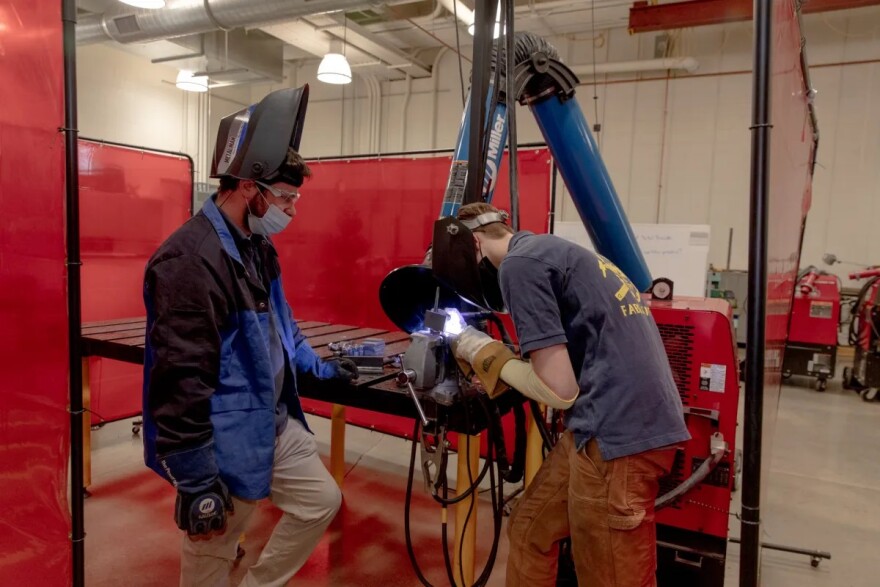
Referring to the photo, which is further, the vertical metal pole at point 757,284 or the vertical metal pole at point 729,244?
the vertical metal pole at point 729,244

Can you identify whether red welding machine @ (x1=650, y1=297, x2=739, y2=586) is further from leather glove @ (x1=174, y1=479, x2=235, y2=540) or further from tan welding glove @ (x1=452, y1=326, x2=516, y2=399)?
leather glove @ (x1=174, y1=479, x2=235, y2=540)

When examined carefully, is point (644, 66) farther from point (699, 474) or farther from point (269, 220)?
point (269, 220)

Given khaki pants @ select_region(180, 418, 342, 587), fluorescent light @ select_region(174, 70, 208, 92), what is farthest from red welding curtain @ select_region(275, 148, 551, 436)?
fluorescent light @ select_region(174, 70, 208, 92)

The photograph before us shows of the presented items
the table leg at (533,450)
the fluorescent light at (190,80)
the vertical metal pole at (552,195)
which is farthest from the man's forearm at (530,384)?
the fluorescent light at (190,80)

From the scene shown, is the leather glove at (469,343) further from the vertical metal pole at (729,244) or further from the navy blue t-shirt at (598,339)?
the vertical metal pole at (729,244)

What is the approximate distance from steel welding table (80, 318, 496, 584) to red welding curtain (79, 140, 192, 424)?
68cm

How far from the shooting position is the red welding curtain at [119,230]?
144 inches

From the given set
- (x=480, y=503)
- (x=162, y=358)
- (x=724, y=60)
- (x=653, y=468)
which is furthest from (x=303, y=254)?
(x=724, y=60)

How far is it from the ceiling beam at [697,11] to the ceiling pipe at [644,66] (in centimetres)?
84

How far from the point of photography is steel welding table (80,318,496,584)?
6.45 ft

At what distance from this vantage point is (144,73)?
8211 mm

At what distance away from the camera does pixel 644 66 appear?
741 cm

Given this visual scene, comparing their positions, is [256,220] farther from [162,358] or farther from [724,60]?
[724,60]

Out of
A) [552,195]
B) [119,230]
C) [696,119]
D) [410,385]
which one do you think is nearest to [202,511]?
[410,385]
